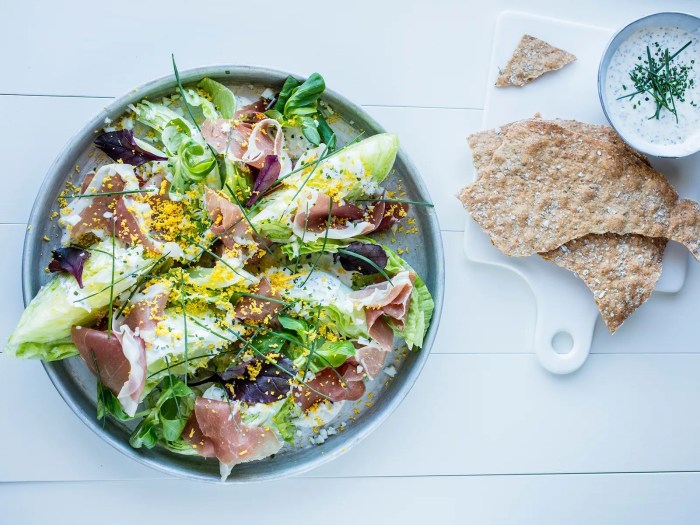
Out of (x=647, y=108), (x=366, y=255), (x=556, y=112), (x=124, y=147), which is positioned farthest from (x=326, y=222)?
(x=647, y=108)

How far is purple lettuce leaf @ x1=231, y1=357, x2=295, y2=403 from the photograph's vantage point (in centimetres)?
159

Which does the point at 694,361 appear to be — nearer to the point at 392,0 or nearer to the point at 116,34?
the point at 392,0

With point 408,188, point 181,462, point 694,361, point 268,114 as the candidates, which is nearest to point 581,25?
point 408,188

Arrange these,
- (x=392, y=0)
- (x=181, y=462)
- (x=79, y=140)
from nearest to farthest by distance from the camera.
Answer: (x=79, y=140)
(x=181, y=462)
(x=392, y=0)

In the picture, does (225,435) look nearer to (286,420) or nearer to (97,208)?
(286,420)

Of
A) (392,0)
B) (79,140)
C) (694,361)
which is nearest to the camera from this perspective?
(79,140)

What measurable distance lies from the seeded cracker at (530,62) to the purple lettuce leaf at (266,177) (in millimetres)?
615

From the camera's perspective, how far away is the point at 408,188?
1.72 metres

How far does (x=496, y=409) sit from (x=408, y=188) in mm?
637

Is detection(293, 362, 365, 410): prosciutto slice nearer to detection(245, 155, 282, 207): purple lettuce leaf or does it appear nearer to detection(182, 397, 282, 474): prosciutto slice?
detection(182, 397, 282, 474): prosciutto slice

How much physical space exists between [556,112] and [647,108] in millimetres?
210

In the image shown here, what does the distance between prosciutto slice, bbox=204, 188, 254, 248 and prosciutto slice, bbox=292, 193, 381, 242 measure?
111 mm

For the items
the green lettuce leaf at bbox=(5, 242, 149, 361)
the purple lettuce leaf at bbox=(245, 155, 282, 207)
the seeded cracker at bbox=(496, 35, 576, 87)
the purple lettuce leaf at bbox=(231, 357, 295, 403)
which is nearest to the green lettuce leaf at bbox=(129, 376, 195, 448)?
the purple lettuce leaf at bbox=(231, 357, 295, 403)

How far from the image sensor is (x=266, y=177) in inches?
61.6
